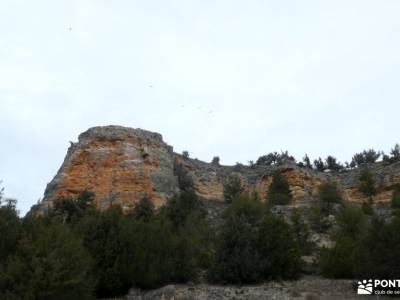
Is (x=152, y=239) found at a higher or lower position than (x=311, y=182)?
lower

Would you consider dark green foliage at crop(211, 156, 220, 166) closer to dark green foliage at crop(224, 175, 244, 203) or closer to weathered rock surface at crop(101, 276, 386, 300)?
dark green foliage at crop(224, 175, 244, 203)

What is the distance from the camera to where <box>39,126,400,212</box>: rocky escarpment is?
42688 millimetres

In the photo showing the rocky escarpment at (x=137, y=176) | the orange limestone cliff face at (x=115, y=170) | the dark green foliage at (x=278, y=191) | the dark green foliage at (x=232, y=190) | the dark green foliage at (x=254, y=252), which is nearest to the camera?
the dark green foliage at (x=254, y=252)

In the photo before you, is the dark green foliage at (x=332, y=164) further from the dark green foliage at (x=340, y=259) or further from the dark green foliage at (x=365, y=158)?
the dark green foliage at (x=340, y=259)

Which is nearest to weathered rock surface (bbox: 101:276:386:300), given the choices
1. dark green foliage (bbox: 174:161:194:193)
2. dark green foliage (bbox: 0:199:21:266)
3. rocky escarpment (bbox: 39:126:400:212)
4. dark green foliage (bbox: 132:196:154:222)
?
dark green foliage (bbox: 0:199:21:266)

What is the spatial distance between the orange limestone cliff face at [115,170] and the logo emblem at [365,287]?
24294 millimetres

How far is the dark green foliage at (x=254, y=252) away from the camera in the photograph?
67.7 feet

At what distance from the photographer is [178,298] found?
1789cm

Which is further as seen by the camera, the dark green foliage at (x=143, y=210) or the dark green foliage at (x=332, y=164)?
the dark green foliage at (x=332, y=164)

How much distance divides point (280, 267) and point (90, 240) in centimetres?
690

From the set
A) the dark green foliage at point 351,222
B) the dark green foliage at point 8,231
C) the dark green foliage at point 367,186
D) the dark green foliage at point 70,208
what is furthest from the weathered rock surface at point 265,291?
the dark green foliage at point 367,186

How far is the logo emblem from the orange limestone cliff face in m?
24.3

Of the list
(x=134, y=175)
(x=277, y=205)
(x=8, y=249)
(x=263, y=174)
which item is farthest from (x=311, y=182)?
(x=8, y=249)

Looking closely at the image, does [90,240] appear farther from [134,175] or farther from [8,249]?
[134,175]
